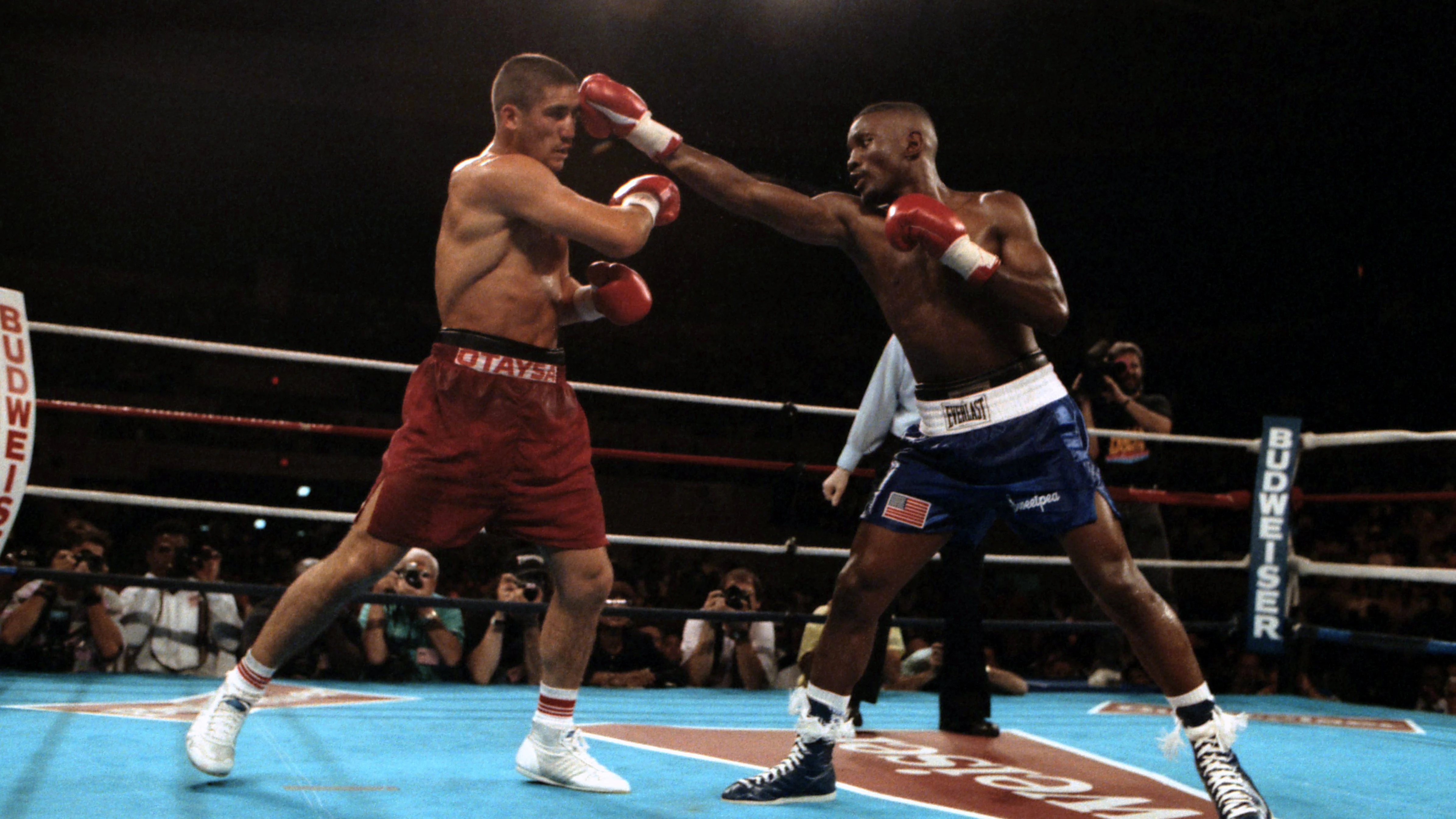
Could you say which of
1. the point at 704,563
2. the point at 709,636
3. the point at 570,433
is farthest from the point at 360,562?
the point at 704,563

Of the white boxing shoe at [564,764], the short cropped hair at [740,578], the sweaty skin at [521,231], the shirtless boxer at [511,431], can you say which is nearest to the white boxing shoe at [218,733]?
the shirtless boxer at [511,431]

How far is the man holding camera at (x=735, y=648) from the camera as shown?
12.4 feet

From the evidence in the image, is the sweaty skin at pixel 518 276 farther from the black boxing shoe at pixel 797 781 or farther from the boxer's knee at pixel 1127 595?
the boxer's knee at pixel 1127 595

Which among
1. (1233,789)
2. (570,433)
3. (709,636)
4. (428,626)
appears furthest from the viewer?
(709,636)

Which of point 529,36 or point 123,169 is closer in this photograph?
point 529,36

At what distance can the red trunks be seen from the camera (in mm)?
1892


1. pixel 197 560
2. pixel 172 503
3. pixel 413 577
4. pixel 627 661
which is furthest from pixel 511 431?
pixel 197 560

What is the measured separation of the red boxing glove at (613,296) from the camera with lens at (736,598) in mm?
1798

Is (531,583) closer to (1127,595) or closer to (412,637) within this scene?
(412,637)

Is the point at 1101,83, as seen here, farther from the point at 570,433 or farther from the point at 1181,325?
the point at 570,433

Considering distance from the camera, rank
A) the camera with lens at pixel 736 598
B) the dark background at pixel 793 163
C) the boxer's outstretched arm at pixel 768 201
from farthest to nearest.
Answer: the dark background at pixel 793 163
the camera with lens at pixel 736 598
the boxer's outstretched arm at pixel 768 201

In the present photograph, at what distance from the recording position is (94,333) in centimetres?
297

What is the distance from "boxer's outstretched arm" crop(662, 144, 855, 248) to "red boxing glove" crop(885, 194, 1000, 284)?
24 cm

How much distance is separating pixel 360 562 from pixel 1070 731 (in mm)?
1817
